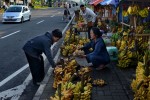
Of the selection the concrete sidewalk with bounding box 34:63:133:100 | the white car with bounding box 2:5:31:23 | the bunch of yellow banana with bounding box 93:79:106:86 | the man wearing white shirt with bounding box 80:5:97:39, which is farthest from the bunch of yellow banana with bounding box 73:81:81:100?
the white car with bounding box 2:5:31:23

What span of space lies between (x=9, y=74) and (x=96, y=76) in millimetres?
2575

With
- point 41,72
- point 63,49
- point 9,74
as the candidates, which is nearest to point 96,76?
point 41,72

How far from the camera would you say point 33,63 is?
7703 millimetres

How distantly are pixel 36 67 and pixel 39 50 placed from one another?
1.50 feet

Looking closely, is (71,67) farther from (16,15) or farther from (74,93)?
(16,15)

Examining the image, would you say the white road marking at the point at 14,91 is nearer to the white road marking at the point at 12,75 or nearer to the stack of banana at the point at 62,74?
the white road marking at the point at 12,75

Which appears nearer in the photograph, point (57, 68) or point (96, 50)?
point (57, 68)

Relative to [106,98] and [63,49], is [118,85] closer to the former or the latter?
[106,98]

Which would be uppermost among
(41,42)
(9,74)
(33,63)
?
(41,42)

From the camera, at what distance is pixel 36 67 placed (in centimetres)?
775

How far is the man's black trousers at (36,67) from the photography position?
7.67 m

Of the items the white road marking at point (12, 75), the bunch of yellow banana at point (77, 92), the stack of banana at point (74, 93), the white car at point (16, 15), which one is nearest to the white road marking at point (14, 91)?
the white road marking at point (12, 75)

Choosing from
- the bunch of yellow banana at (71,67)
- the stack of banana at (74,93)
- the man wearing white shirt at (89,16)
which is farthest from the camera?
the man wearing white shirt at (89,16)

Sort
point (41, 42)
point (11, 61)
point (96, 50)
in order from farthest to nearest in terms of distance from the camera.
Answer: point (11, 61) < point (96, 50) < point (41, 42)
